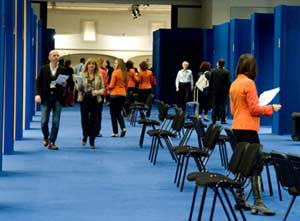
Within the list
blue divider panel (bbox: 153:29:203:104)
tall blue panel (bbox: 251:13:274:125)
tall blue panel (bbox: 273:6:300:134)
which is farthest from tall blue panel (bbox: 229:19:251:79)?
blue divider panel (bbox: 153:29:203:104)

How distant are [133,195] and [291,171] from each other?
2423 mm

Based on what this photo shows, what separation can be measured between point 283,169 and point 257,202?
1.13m

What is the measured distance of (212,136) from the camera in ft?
25.2

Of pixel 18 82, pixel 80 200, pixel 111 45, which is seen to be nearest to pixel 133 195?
pixel 80 200

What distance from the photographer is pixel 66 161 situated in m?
10.3

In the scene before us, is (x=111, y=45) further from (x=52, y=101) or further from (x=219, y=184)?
(x=219, y=184)

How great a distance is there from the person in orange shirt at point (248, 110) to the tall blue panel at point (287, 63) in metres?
8.66

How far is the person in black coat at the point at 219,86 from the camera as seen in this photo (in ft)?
53.5

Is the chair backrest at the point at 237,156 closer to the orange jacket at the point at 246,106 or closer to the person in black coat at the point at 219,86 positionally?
the orange jacket at the point at 246,106

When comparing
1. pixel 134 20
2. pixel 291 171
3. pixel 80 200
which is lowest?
pixel 80 200

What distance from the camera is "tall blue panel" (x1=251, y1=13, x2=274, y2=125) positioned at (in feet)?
57.5

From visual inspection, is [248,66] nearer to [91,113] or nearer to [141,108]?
[91,113]

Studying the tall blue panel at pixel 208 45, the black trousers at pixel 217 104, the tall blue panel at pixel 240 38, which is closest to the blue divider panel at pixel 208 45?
the tall blue panel at pixel 208 45

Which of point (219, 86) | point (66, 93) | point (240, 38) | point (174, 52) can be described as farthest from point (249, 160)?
point (174, 52)
